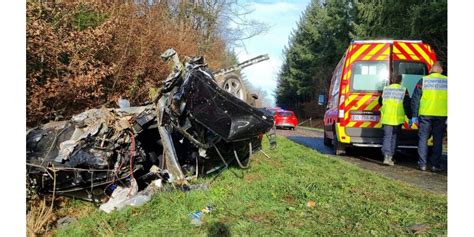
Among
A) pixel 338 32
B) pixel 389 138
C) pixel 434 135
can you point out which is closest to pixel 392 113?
pixel 389 138

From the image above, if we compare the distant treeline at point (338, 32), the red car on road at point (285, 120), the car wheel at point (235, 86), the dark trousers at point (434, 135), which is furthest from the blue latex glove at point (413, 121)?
the red car on road at point (285, 120)

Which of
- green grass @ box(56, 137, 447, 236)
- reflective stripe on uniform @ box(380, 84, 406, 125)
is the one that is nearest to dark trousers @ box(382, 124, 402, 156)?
reflective stripe on uniform @ box(380, 84, 406, 125)

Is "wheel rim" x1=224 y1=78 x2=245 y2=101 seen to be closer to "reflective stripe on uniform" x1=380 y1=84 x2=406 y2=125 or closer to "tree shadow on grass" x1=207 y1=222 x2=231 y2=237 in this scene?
"reflective stripe on uniform" x1=380 y1=84 x2=406 y2=125

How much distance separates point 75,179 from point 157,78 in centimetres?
538

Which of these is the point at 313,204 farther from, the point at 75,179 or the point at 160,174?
the point at 75,179

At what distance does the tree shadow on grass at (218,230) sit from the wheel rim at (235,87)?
3.04m

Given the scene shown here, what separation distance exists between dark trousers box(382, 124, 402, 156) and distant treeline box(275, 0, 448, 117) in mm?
8340

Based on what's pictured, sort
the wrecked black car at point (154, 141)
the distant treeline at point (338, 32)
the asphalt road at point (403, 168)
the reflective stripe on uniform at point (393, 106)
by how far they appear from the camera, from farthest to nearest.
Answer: the distant treeline at point (338, 32) < the reflective stripe on uniform at point (393, 106) < the asphalt road at point (403, 168) < the wrecked black car at point (154, 141)

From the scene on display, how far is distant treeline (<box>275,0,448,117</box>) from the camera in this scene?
16500 millimetres

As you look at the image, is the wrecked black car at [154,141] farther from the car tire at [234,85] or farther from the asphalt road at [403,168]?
the asphalt road at [403,168]

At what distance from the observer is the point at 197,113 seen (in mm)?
4914

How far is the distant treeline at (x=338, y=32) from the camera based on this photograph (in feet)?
54.1
